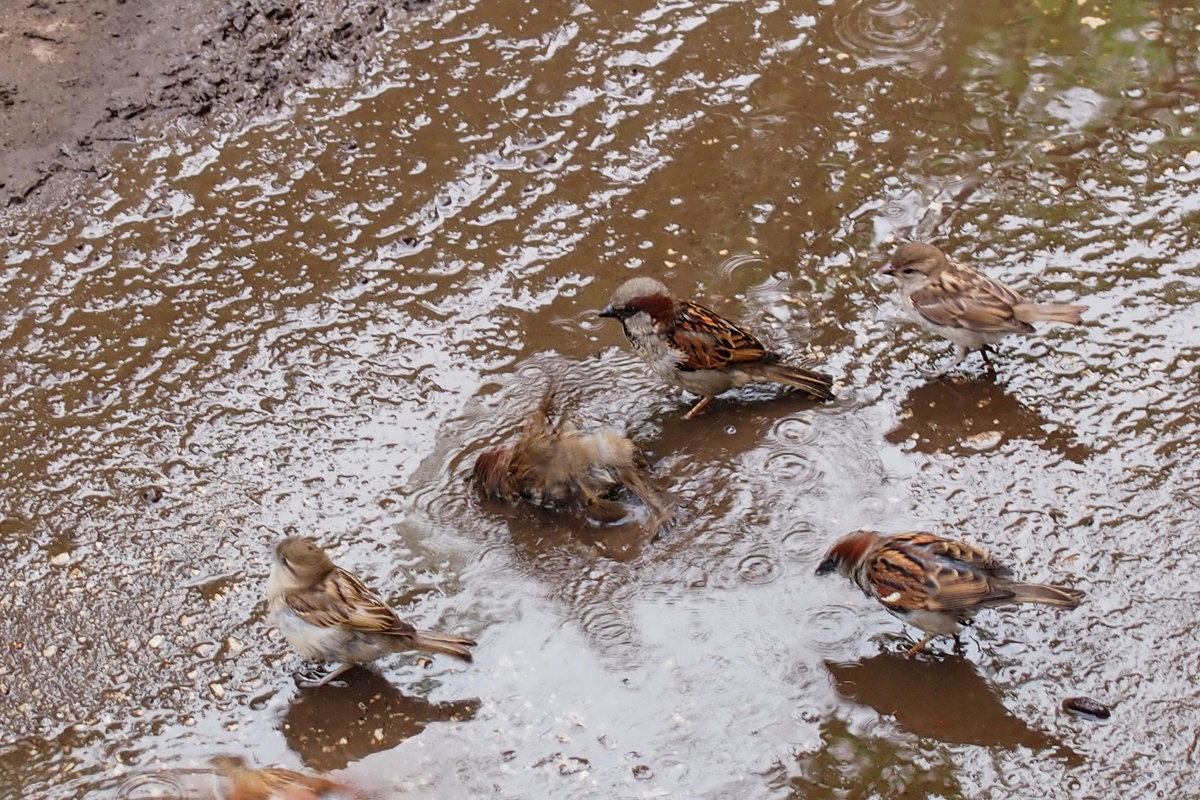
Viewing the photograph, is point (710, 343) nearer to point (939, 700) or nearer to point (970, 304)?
point (970, 304)

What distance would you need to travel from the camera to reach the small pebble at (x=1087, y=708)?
4543 mm

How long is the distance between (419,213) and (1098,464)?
375cm

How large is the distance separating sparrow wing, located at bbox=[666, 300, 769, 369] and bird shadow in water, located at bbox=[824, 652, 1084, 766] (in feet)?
5.08

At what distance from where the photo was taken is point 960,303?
570 cm

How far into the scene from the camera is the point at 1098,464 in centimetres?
551

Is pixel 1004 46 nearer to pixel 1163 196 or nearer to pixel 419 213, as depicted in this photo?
pixel 1163 196

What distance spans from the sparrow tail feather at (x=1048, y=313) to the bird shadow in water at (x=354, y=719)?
3146mm

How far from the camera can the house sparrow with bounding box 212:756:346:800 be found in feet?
14.2

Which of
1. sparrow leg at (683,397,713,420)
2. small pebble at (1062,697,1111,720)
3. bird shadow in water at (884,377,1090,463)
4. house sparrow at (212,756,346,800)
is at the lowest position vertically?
small pebble at (1062,697,1111,720)

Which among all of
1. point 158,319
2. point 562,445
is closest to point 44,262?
point 158,319

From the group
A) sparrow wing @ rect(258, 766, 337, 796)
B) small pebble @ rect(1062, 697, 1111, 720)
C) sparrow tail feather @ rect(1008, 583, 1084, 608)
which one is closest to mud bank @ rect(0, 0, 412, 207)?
sparrow wing @ rect(258, 766, 337, 796)

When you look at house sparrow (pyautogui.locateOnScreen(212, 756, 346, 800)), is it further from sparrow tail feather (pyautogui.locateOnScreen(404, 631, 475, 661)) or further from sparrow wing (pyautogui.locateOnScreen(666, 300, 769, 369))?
sparrow wing (pyautogui.locateOnScreen(666, 300, 769, 369))

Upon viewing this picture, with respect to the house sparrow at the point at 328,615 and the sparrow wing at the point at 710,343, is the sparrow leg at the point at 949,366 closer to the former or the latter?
the sparrow wing at the point at 710,343

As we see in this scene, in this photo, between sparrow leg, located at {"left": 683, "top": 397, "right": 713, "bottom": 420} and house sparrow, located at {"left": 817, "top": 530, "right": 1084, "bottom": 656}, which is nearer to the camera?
house sparrow, located at {"left": 817, "top": 530, "right": 1084, "bottom": 656}
